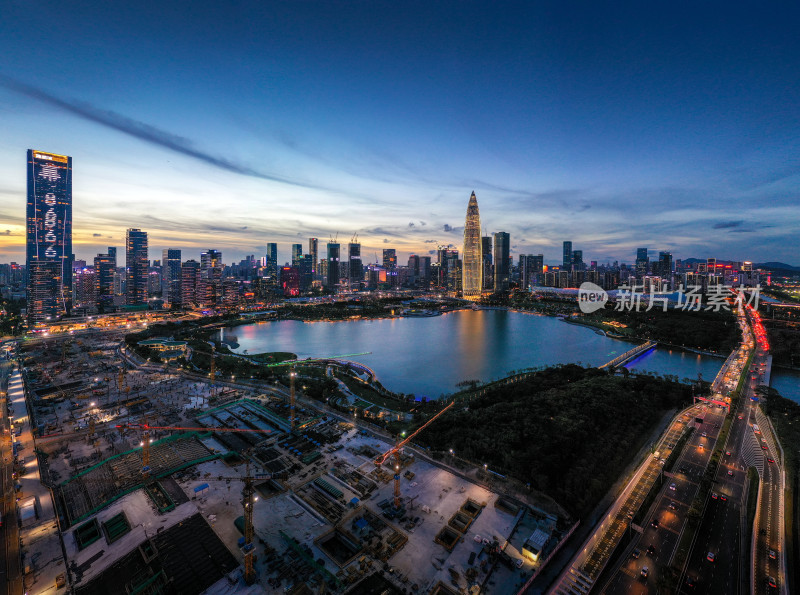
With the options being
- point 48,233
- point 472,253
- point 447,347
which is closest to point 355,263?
point 472,253

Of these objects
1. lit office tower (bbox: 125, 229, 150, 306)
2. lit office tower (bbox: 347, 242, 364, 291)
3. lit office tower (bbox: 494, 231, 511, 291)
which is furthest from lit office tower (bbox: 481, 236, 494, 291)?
lit office tower (bbox: 125, 229, 150, 306)

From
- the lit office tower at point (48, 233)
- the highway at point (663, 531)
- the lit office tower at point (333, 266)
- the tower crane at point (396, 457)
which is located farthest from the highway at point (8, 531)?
the lit office tower at point (333, 266)

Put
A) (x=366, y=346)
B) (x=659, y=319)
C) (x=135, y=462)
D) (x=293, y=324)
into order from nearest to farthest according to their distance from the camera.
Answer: (x=135, y=462) → (x=366, y=346) → (x=659, y=319) → (x=293, y=324)

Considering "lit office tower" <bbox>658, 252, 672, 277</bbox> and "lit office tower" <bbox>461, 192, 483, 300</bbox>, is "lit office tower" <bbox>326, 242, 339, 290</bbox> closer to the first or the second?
"lit office tower" <bbox>461, 192, 483, 300</bbox>

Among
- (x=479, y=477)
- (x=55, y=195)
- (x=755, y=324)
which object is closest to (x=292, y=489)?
(x=479, y=477)

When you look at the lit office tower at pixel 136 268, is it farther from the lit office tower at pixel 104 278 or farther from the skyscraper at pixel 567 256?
the skyscraper at pixel 567 256

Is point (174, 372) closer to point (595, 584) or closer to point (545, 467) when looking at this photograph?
point (545, 467)

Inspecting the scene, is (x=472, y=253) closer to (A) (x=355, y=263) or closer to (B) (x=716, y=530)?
(A) (x=355, y=263)
